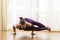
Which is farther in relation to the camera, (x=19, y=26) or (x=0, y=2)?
(x=0, y=2)

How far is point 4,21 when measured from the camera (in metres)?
3.67

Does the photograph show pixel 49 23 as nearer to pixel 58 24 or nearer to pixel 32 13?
pixel 58 24

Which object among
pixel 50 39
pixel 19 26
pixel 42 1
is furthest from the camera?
pixel 42 1

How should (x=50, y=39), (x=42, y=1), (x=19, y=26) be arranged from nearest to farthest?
(x=50, y=39) → (x=19, y=26) → (x=42, y=1)

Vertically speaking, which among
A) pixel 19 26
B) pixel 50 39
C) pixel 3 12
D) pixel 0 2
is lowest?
pixel 50 39

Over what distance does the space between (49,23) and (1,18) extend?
1.11m

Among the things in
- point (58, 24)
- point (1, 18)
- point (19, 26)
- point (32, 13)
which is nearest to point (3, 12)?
point (1, 18)

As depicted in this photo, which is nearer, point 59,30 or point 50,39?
point 50,39

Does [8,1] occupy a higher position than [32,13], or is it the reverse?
[8,1]

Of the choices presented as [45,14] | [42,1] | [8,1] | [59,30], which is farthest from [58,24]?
[8,1]

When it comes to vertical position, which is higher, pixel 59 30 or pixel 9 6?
pixel 9 6

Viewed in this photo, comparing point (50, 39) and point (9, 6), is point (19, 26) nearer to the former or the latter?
point (50, 39)

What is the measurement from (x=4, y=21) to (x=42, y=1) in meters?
0.98

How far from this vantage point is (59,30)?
3615 mm
